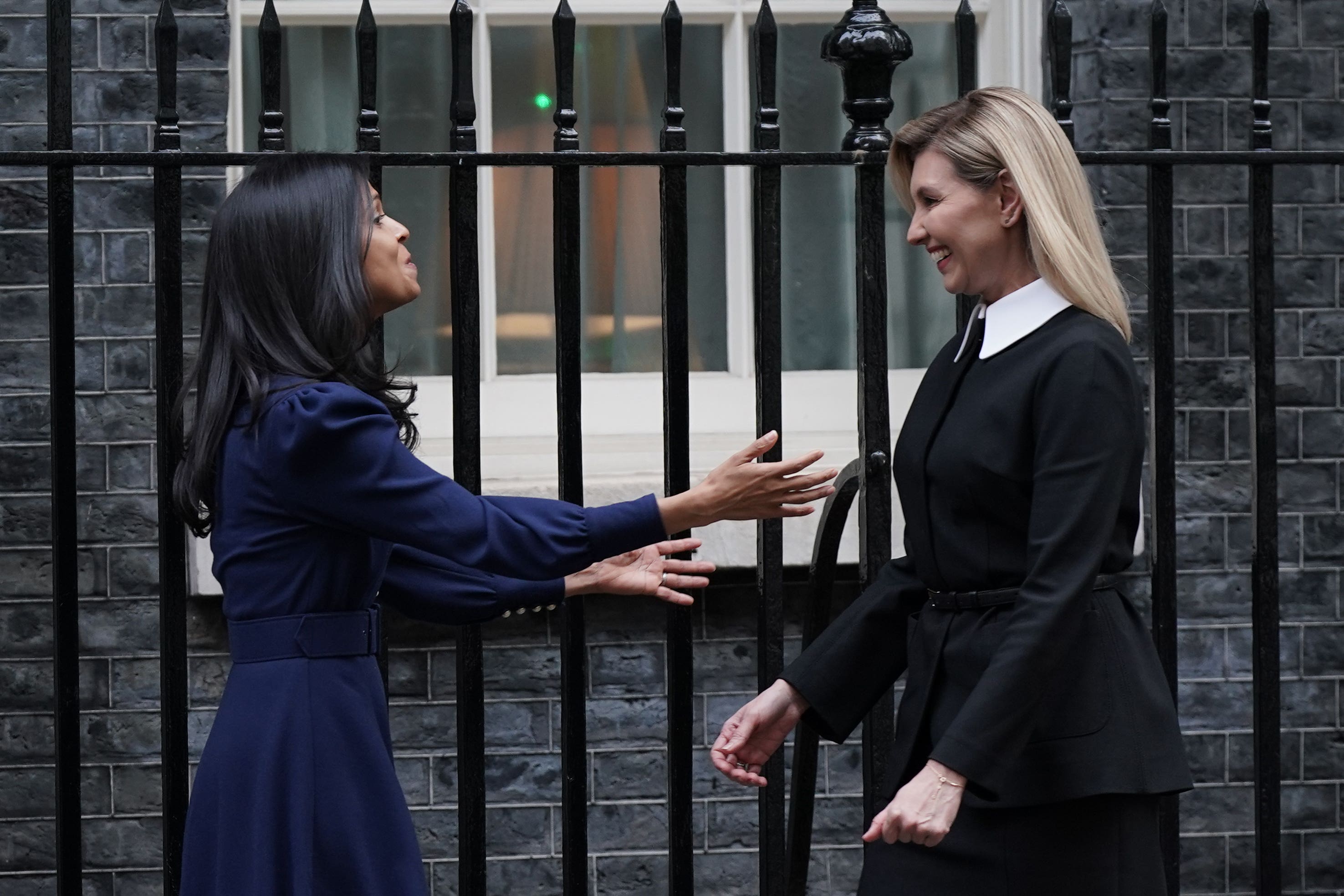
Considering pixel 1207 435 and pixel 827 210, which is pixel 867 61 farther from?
pixel 1207 435

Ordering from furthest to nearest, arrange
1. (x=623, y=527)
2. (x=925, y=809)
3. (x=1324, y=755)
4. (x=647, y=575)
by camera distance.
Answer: (x=1324, y=755), (x=647, y=575), (x=623, y=527), (x=925, y=809)

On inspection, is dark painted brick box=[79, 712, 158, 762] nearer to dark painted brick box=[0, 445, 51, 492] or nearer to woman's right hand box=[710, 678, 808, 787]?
dark painted brick box=[0, 445, 51, 492]

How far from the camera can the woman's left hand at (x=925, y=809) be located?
2158 mm

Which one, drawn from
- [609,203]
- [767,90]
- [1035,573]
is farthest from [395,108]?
[1035,573]

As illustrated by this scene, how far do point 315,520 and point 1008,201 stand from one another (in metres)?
1.09

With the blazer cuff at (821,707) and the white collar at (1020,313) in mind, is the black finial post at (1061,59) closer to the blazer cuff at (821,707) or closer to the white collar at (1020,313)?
the white collar at (1020,313)

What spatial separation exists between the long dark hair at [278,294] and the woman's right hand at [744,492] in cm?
45

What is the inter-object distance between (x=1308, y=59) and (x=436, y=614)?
337 centimetres

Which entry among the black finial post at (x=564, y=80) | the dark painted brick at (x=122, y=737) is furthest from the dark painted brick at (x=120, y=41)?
the black finial post at (x=564, y=80)

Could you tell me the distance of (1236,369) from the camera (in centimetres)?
488

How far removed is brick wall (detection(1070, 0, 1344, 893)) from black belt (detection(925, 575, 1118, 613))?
8.70 feet

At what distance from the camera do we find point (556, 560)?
2502 millimetres

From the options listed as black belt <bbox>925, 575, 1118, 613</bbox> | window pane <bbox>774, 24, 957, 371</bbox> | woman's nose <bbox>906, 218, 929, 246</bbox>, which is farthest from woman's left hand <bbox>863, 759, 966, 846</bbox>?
window pane <bbox>774, 24, 957, 371</bbox>

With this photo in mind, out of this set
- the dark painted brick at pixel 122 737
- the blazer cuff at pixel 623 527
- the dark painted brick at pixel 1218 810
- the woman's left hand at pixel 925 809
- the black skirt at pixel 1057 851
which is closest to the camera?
the woman's left hand at pixel 925 809
